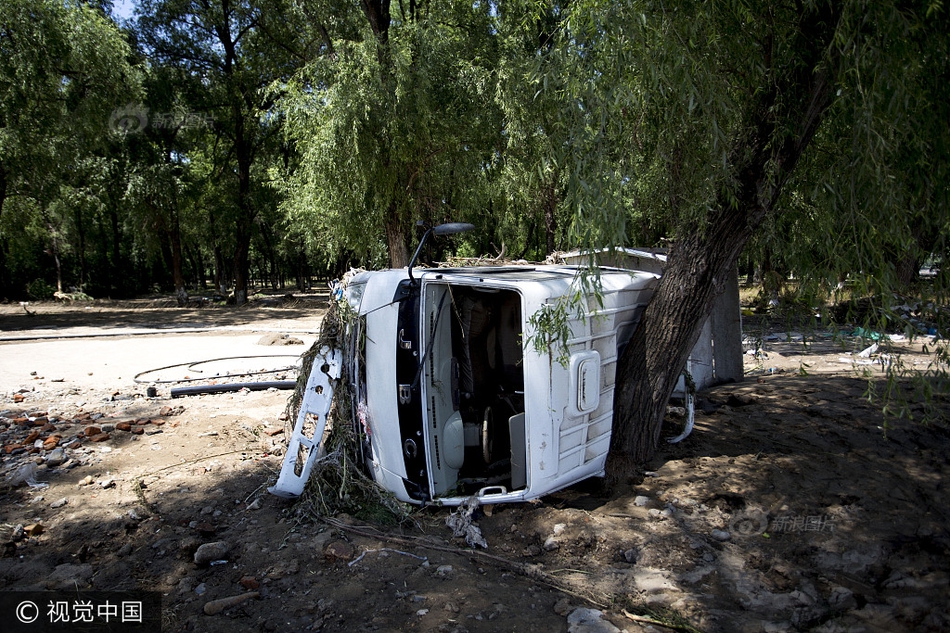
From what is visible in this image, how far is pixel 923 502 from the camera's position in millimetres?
4109

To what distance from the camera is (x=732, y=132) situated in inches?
175

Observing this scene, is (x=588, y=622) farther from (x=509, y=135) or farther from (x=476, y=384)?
(x=509, y=135)

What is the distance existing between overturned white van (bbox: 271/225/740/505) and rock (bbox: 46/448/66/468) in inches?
93.1

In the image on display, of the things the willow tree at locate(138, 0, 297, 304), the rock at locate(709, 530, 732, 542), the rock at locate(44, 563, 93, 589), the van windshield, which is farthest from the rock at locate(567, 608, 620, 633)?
the willow tree at locate(138, 0, 297, 304)

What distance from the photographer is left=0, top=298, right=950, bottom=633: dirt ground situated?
121 inches

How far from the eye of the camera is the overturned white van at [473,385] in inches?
153

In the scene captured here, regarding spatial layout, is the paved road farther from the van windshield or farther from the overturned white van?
the van windshield

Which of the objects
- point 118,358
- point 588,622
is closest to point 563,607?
point 588,622

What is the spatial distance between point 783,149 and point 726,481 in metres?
2.51

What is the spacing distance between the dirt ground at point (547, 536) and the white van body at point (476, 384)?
37 centimetres

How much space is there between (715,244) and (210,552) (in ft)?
13.6

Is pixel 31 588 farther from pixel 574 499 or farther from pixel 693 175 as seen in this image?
pixel 693 175

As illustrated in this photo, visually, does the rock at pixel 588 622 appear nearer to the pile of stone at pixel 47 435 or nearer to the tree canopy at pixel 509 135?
the tree canopy at pixel 509 135

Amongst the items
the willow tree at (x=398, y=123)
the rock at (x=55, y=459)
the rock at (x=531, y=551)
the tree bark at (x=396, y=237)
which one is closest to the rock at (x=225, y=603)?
the rock at (x=531, y=551)
